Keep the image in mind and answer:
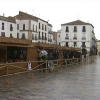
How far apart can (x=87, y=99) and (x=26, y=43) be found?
11.8 m

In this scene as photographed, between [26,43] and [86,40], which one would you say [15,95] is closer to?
[26,43]

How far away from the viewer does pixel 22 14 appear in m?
62.3

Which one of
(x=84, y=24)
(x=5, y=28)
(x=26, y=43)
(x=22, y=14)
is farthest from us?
(x=84, y=24)

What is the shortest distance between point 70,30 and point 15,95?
7519 centimetres

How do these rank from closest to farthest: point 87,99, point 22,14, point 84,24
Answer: point 87,99, point 22,14, point 84,24

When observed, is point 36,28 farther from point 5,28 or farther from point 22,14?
point 5,28

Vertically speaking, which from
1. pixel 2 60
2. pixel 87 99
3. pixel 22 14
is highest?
pixel 22 14

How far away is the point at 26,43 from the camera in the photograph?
63.2ft

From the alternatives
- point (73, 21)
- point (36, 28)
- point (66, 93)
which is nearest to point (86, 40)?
point (73, 21)

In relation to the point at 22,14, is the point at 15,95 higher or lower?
lower

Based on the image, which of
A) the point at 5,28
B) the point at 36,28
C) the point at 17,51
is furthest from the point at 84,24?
the point at 17,51

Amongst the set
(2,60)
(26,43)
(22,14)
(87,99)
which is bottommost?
(87,99)

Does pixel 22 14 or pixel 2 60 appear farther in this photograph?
pixel 22 14

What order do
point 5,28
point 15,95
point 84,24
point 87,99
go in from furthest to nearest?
1. point 84,24
2. point 5,28
3. point 15,95
4. point 87,99
